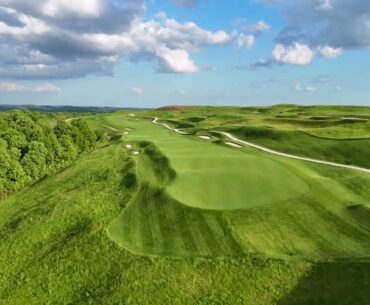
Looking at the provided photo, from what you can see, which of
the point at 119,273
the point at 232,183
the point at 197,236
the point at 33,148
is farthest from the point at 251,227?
the point at 33,148

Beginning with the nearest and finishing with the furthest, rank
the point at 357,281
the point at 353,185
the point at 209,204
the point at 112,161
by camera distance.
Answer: the point at 357,281 < the point at 209,204 < the point at 353,185 < the point at 112,161

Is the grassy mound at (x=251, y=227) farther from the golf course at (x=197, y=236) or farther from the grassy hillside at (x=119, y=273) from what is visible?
the grassy hillside at (x=119, y=273)

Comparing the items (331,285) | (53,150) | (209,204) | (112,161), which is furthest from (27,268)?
(53,150)

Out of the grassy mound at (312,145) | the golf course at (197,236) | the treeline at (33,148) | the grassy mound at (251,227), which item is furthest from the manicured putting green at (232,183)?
the treeline at (33,148)

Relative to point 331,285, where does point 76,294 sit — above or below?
below

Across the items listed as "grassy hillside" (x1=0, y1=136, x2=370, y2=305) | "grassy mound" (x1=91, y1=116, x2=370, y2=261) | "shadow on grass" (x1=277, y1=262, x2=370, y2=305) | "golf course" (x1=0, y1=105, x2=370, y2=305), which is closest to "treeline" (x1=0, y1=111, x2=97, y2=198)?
"golf course" (x1=0, y1=105, x2=370, y2=305)

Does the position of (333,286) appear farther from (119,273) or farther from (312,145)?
(312,145)

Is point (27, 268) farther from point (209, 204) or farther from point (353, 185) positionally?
point (353, 185)
